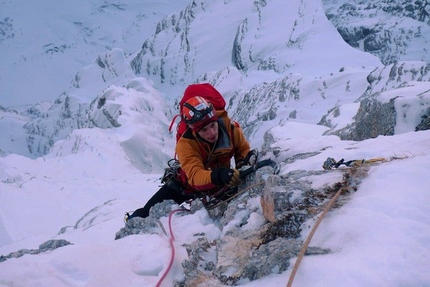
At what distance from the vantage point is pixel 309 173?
3.26 m

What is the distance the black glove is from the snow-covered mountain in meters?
0.36

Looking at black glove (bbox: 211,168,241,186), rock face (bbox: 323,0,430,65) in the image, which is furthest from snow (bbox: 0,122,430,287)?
rock face (bbox: 323,0,430,65)

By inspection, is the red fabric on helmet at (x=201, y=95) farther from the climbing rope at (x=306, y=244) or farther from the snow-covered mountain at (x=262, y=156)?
the climbing rope at (x=306, y=244)

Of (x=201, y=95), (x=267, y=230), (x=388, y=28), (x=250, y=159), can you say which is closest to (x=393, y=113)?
(x=250, y=159)

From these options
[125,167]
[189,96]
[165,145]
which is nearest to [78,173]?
[125,167]

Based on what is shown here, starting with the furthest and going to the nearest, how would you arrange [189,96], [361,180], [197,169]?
[189,96]
[197,169]
[361,180]

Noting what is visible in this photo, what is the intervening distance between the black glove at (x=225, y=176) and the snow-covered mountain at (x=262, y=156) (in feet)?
1.19

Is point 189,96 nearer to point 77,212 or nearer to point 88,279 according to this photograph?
point 88,279

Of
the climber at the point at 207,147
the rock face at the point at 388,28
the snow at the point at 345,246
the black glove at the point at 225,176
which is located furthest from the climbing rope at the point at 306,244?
the rock face at the point at 388,28

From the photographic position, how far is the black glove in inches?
151

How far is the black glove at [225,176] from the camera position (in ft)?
12.6

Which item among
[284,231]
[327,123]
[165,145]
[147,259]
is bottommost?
[165,145]

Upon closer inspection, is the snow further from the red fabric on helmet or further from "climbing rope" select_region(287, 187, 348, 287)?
the red fabric on helmet

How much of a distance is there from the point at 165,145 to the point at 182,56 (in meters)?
31.3
